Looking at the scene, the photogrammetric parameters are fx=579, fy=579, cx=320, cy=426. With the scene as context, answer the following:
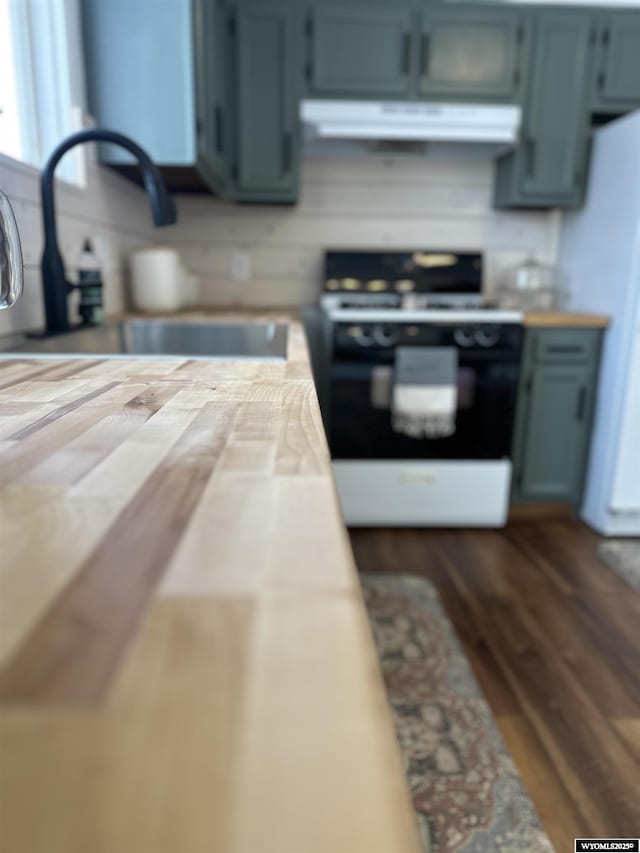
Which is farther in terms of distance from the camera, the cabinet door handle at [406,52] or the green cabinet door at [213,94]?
the cabinet door handle at [406,52]

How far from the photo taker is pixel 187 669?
239 millimetres

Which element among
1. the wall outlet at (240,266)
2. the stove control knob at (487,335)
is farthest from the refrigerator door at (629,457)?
the wall outlet at (240,266)

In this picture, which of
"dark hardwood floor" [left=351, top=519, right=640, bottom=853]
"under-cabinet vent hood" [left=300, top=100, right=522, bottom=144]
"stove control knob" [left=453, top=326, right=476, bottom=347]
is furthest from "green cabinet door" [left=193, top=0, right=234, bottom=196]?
"dark hardwood floor" [left=351, top=519, right=640, bottom=853]

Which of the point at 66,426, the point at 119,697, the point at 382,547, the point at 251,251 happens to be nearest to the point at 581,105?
the point at 251,251

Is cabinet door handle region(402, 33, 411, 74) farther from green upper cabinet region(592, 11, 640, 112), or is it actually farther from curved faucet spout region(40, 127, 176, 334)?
curved faucet spout region(40, 127, 176, 334)

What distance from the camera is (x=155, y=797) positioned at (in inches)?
7.3

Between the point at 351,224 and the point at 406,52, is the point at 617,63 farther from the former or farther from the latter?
the point at 351,224

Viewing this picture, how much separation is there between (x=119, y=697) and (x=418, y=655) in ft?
4.93

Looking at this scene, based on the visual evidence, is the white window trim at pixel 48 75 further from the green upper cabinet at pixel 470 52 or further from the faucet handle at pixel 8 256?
the green upper cabinet at pixel 470 52

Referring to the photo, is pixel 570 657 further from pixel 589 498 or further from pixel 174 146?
pixel 174 146

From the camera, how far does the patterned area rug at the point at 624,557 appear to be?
208 centimetres

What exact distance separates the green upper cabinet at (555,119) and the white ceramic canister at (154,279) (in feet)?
5.27

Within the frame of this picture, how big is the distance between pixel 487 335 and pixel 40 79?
1778 mm

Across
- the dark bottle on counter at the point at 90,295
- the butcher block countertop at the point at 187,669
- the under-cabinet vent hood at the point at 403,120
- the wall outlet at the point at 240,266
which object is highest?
the under-cabinet vent hood at the point at 403,120
